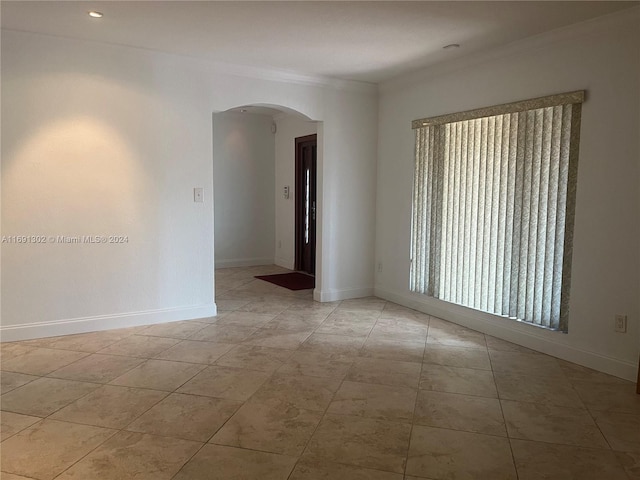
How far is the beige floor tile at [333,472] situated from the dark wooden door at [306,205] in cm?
511

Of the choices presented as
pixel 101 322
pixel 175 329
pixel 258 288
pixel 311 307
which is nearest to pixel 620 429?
pixel 311 307

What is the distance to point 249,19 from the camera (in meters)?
3.51

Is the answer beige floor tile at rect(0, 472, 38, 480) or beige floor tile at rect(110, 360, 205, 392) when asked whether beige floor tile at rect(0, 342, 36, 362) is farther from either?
beige floor tile at rect(0, 472, 38, 480)

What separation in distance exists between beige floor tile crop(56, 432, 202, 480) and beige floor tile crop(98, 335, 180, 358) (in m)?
1.31

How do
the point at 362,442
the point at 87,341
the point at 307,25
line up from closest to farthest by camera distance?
the point at 362,442, the point at 307,25, the point at 87,341

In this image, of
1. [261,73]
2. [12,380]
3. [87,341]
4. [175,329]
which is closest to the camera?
A: [12,380]

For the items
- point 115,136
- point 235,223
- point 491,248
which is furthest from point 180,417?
point 235,223

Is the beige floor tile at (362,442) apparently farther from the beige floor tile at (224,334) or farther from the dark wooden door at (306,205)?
the dark wooden door at (306,205)

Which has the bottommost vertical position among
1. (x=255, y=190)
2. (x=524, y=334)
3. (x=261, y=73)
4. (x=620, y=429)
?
(x=620, y=429)

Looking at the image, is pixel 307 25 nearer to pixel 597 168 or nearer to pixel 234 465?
pixel 597 168

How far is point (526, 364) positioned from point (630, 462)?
1.33 meters

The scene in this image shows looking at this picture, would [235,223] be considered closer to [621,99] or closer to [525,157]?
[525,157]

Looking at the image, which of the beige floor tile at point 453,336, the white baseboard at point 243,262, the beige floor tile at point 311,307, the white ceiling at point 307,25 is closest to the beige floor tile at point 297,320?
the beige floor tile at point 311,307

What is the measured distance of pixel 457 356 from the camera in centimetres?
388
